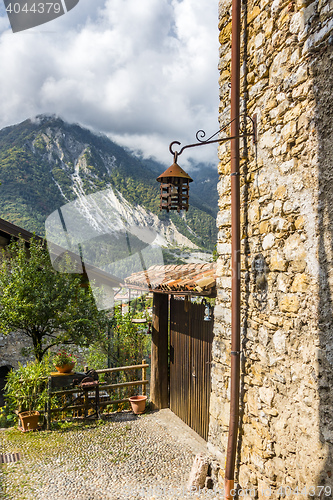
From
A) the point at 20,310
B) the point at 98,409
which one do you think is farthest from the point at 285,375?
the point at 20,310

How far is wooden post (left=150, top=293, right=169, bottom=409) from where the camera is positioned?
6227 millimetres

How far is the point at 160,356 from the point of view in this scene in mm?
6238

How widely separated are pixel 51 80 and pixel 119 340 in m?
57.6

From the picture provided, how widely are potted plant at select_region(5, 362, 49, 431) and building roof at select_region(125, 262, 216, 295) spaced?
7.63 ft

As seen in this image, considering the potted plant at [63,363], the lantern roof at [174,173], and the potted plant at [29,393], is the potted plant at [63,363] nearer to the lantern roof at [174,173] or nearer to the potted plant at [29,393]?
the potted plant at [29,393]

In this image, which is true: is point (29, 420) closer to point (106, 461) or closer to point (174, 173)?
point (106, 461)

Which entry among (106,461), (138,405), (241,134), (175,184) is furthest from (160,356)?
(241,134)

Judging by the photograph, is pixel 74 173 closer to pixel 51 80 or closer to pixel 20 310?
pixel 20 310

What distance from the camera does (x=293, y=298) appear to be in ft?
7.62

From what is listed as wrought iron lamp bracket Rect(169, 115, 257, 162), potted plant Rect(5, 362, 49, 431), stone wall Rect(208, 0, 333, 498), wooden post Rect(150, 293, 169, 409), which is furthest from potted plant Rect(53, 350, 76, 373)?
wrought iron lamp bracket Rect(169, 115, 257, 162)

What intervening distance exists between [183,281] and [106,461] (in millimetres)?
2569

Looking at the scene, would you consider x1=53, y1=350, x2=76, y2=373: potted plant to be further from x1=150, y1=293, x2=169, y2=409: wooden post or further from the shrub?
x1=150, y1=293, x2=169, y2=409: wooden post

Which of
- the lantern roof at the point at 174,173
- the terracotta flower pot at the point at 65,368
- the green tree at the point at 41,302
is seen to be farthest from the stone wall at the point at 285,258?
the green tree at the point at 41,302

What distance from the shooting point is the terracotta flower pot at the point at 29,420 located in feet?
18.1
